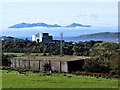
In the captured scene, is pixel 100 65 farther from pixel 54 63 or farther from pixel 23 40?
pixel 23 40

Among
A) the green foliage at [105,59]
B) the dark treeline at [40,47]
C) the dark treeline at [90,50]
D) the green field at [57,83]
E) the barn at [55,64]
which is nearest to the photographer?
the green field at [57,83]

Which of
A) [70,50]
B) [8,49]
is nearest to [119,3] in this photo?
[70,50]

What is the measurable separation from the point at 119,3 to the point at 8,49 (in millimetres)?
18980

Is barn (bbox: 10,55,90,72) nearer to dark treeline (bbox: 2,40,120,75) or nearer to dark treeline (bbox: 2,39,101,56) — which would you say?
dark treeline (bbox: 2,40,120,75)

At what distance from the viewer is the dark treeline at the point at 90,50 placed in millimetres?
27538

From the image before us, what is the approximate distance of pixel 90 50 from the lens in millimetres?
34219

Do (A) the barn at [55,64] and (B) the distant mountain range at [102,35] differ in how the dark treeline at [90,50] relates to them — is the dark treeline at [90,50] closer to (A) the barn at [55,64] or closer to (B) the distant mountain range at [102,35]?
(A) the barn at [55,64]

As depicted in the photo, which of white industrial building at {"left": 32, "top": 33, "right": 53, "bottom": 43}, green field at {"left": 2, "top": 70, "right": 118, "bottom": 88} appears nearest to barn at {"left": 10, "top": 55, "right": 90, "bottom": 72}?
green field at {"left": 2, "top": 70, "right": 118, "bottom": 88}

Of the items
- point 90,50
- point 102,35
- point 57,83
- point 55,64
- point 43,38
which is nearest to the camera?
point 57,83

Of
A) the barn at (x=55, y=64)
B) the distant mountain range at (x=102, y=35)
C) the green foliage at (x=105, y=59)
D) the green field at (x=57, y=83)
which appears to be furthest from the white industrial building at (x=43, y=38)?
the green field at (x=57, y=83)

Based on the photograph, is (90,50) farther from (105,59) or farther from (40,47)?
(40,47)

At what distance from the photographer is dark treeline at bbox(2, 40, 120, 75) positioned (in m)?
27.5

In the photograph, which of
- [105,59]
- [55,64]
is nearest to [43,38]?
[55,64]

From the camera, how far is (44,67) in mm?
31094
